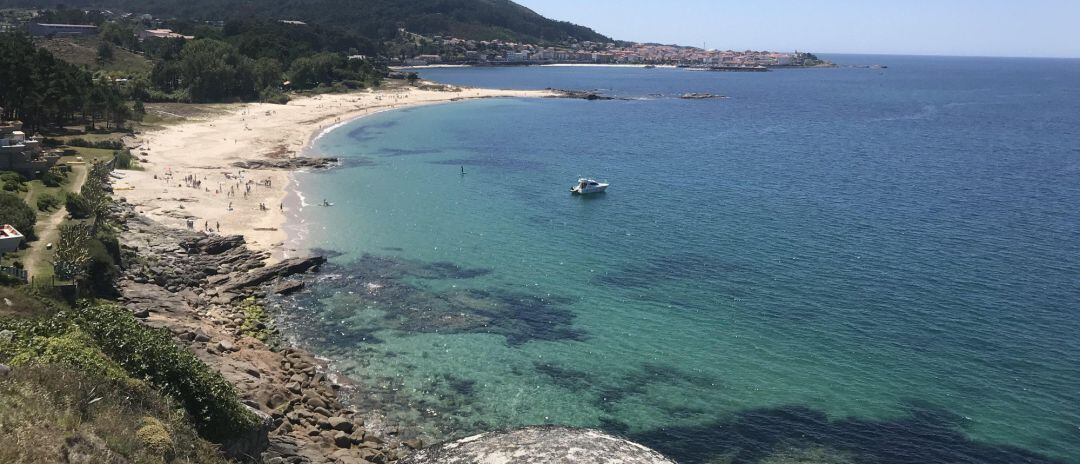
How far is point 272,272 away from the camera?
45.3 meters

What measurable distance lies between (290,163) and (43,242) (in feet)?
133

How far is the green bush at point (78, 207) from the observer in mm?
46688

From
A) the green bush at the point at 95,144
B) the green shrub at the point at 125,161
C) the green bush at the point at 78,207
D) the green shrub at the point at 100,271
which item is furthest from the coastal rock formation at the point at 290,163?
the green shrub at the point at 100,271

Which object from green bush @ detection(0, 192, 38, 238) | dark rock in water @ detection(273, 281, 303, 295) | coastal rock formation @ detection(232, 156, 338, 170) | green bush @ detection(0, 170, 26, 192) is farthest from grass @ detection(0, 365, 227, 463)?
coastal rock formation @ detection(232, 156, 338, 170)

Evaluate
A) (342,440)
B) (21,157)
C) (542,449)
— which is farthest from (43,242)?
(542,449)

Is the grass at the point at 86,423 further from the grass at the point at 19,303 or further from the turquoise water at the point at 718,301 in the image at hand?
the grass at the point at 19,303

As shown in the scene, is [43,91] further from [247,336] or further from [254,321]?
[247,336]

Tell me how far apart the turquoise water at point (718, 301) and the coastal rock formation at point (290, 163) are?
318 cm

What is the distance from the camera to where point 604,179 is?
80562 millimetres

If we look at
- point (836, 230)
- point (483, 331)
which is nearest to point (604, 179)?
point (836, 230)

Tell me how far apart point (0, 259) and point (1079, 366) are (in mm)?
53863

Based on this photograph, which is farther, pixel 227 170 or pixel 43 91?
pixel 227 170

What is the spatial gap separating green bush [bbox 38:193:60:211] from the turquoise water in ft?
50.8

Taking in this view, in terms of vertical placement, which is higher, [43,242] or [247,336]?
[43,242]
